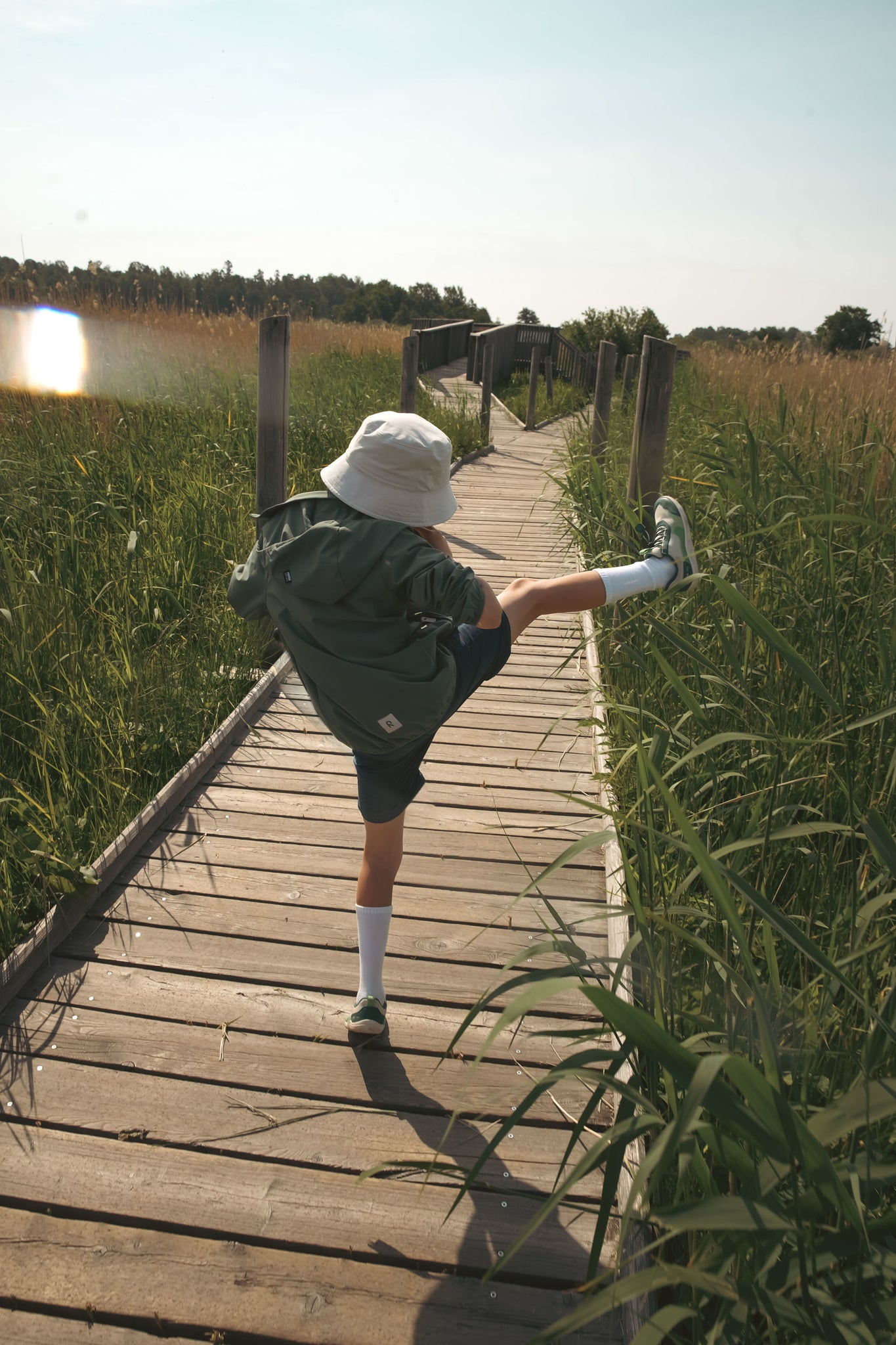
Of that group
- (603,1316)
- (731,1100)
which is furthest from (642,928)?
(603,1316)

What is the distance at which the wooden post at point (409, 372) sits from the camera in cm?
884

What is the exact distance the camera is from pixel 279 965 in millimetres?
2562

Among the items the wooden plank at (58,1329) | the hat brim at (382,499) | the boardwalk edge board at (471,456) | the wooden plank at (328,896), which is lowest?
the wooden plank at (58,1329)

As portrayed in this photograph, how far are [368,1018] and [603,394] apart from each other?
6.68m

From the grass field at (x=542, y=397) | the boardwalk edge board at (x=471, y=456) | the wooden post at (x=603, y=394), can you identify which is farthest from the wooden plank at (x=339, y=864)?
the grass field at (x=542, y=397)

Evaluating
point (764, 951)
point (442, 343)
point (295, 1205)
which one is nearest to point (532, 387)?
point (442, 343)

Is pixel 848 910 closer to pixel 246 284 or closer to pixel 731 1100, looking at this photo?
pixel 731 1100

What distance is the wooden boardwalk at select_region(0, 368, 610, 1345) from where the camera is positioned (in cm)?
167

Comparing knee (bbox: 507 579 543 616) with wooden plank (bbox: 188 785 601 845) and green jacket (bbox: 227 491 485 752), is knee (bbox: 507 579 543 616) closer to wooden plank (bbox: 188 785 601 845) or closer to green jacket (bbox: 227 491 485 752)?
green jacket (bbox: 227 491 485 752)

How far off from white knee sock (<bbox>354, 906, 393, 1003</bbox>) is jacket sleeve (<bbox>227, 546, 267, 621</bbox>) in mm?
757

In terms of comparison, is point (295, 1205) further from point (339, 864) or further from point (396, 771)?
point (339, 864)

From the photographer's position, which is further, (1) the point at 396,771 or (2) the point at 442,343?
(2) the point at 442,343

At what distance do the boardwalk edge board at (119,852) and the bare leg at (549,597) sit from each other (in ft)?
4.67

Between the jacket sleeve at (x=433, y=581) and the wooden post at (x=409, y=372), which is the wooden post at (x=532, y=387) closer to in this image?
the wooden post at (x=409, y=372)
